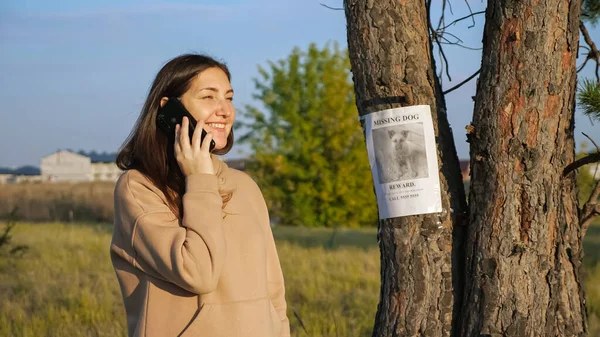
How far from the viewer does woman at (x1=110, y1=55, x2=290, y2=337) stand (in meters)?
2.60

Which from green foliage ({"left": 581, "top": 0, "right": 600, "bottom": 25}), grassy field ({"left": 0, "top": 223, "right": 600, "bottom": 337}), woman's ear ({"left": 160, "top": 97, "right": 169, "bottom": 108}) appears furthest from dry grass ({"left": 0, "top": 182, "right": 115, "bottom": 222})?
woman's ear ({"left": 160, "top": 97, "right": 169, "bottom": 108})

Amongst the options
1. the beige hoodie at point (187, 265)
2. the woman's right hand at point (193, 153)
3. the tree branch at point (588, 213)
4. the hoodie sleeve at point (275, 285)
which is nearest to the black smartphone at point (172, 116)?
the woman's right hand at point (193, 153)

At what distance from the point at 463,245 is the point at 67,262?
34.0 ft

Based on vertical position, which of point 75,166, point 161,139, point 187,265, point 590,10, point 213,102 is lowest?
point 187,265

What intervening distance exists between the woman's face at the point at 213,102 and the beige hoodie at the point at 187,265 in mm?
A: 252

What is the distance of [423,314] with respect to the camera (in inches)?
119

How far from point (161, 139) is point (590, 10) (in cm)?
289

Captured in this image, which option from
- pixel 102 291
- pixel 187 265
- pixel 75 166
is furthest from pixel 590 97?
pixel 75 166

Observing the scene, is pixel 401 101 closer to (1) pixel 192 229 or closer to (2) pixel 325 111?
(1) pixel 192 229

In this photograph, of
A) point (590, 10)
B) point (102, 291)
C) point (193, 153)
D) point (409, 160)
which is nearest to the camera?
point (193, 153)

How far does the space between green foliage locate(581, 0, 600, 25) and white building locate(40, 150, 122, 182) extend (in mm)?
114628

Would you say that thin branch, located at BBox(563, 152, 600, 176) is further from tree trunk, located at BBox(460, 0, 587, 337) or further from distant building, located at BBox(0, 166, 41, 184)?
distant building, located at BBox(0, 166, 41, 184)

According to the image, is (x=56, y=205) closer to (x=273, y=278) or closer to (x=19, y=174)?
(x=273, y=278)

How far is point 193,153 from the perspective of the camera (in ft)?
9.07
